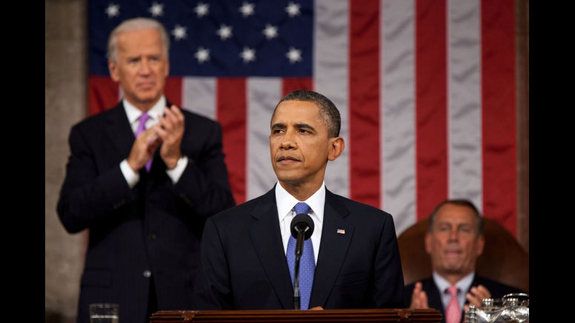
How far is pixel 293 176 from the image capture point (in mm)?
3318

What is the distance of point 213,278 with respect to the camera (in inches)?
127

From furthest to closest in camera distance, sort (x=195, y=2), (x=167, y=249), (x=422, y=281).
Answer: (x=195, y=2), (x=422, y=281), (x=167, y=249)

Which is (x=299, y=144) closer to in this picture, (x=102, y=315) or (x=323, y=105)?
(x=323, y=105)

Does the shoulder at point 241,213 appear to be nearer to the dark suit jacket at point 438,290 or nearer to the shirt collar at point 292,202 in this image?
the shirt collar at point 292,202

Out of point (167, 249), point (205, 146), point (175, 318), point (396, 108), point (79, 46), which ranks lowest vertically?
point (175, 318)

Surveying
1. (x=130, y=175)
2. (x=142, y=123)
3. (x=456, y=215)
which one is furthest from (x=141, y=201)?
(x=456, y=215)

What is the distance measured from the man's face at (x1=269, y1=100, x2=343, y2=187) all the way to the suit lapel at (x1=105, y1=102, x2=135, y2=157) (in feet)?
5.40

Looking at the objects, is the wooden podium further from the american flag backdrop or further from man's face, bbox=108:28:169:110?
the american flag backdrop

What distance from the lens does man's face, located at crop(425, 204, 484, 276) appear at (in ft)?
17.9

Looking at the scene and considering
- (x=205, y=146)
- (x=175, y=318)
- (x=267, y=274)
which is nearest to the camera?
(x=175, y=318)

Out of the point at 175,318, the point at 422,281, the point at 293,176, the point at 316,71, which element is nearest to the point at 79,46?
the point at 316,71

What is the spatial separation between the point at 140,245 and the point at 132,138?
55 centimetres

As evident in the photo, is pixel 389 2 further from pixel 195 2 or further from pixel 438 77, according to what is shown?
pixel 195 2

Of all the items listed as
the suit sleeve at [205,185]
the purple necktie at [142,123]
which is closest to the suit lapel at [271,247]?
the suit sleeve at [205,185]
